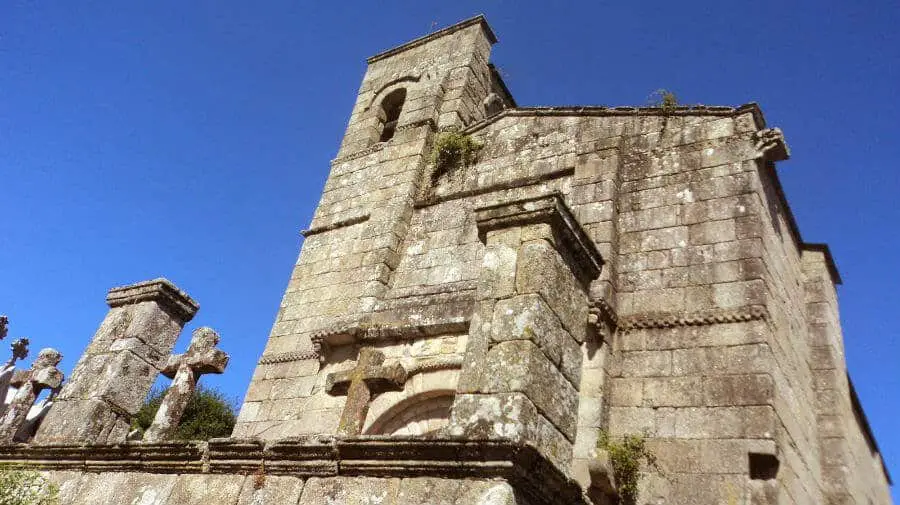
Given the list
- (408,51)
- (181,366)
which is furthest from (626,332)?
(408,51)

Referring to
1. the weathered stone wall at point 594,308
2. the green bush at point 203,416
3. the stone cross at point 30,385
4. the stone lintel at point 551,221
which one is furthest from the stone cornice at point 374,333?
the green bush at point 203,416

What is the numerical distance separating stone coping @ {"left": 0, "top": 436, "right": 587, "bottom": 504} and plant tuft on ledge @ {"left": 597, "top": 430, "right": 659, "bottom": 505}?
1798 mm

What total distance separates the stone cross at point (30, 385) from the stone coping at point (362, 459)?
219 cm

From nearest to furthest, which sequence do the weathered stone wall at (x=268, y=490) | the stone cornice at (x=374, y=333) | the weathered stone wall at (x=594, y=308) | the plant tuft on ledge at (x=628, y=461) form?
the weathered stone wall at (x=268, y=490)
the weathered stone wall at (x=594, y=308)
the plant tuft on ledge at (x=628, y=461)
the stone cornice at (x=374, y=333)

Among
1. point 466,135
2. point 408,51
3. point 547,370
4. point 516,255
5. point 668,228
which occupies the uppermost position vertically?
point 408,51

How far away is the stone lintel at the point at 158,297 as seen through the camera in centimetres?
654

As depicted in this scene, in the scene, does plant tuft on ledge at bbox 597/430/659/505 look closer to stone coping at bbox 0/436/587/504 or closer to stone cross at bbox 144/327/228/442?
stone coping at bbox 0/436/587/504

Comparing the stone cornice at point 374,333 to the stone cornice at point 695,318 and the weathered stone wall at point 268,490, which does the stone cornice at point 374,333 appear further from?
the weathered stone wall at point 268,490

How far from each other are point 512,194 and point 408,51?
494 cm

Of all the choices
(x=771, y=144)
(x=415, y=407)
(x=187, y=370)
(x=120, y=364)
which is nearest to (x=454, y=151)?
(x=415, y=407)

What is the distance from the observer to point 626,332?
633 cm

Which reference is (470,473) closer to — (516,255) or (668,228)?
(516,255)

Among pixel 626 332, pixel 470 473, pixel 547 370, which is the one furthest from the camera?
pixel 626 332

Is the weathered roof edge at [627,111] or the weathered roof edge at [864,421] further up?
the weathered roof edge at [627,111]
